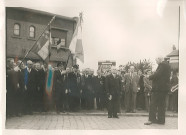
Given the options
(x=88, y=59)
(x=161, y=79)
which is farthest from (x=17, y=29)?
(x=161, y=79)

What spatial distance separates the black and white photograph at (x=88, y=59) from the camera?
3.53m

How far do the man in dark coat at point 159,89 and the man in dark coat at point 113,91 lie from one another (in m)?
0.25

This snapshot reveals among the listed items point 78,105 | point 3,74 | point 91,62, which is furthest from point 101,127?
point 3,74

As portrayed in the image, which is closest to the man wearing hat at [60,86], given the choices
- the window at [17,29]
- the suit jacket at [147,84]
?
the window at [17,29]

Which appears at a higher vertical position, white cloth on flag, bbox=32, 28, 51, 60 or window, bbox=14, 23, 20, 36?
window, bbox=14, 23, 20, 36

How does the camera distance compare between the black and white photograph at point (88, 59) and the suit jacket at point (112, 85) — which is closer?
the black and white photograph at point (88, 59)

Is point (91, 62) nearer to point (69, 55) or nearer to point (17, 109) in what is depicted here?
point (69, 55)

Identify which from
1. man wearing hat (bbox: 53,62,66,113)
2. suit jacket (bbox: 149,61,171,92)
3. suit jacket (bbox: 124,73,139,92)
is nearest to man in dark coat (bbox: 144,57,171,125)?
suit jacket (bbox: 149,61,171,92)

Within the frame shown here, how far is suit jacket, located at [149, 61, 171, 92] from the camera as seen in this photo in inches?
141

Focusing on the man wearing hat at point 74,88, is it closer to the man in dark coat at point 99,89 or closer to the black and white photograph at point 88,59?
the black and white photograph at point 88,59

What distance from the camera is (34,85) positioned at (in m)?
3.57

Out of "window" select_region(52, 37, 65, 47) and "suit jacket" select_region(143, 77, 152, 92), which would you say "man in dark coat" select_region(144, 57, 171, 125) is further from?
"window" select_region(52, 37, 65, 47)

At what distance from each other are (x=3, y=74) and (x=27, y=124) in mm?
409

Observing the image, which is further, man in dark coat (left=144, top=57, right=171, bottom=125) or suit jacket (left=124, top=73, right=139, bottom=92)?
suit jacket (left=124, top=73, right=139, bottom=92)
